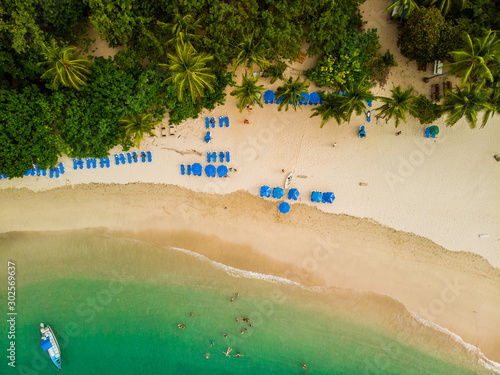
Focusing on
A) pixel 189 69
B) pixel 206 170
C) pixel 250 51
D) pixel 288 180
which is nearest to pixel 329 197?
pixel 288 180

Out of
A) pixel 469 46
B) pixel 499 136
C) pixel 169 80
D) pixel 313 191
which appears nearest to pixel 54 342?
pixel 169 80

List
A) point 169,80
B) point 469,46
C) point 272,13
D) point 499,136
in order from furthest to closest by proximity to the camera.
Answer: point 499,136 < point 169,80 < point 272,13 < point 469,46

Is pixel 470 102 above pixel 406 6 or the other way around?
the other way around

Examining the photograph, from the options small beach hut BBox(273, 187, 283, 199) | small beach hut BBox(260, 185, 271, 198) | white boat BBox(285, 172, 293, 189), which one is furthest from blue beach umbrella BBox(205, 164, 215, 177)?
white boat BBox(285, 172, 293, 189)

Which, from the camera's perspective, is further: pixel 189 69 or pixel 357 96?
pixel 357 96

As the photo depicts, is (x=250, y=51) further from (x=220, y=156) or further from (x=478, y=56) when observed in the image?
(x=478, y=56)

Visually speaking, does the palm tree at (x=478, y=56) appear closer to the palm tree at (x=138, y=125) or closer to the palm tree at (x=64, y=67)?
the palm tree at (x=138, y=125)

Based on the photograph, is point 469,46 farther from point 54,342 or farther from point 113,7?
point 54,342
